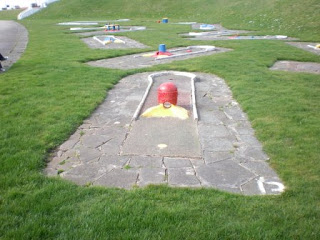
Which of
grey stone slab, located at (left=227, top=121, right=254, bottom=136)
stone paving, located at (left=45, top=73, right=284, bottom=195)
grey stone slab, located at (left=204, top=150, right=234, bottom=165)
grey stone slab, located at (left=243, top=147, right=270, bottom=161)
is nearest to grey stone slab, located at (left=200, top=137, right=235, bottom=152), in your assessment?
stone paving, located at (left=45, top=73, right=284, bottom=195)

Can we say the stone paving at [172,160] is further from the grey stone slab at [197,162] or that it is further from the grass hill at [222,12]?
the grass hill at [222,12]

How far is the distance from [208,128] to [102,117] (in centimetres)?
218

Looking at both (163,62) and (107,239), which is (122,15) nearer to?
(163,62)

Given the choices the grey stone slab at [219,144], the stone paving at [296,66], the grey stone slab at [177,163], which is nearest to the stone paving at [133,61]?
the stone paving at [296,66]

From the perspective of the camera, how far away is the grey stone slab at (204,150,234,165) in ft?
15.6

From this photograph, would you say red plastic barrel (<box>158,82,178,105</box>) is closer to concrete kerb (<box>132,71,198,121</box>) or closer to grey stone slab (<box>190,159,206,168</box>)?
concrete kerb (<box>132,71,198,121</box>)

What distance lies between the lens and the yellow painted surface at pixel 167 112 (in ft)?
21.2

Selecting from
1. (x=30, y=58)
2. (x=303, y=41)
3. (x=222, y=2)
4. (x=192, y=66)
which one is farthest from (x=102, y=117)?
(x=222, y=2)

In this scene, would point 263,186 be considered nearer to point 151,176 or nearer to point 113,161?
point 151,176

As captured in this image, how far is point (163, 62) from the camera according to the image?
1202cm

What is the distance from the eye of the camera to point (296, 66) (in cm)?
1117

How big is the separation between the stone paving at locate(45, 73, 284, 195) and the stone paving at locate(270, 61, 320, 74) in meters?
5.01

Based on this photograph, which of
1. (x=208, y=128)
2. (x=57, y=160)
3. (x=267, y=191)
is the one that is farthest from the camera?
(x=208, y=128)

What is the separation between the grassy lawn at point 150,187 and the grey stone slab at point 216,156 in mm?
623
